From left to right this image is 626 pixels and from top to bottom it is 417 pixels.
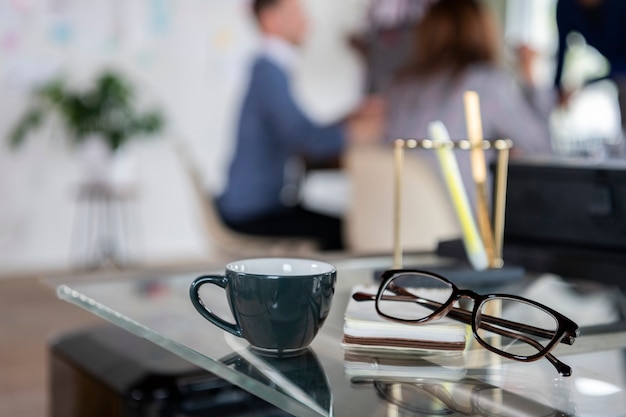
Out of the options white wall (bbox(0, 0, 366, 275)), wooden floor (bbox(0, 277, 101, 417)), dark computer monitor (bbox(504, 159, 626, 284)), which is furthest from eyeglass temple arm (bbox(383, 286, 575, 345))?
white wall (bbox(0, 0, 366, 275))

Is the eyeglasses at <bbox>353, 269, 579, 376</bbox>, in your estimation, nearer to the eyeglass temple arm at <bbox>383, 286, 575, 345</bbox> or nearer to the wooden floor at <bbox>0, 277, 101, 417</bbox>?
the eyeglass temple arm at <bbox>383, 286, 575, 345</bbox>

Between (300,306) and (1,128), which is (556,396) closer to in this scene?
(300,306)

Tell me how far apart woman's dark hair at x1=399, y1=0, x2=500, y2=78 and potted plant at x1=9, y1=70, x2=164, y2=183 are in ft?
6.10

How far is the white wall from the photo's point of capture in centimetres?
424

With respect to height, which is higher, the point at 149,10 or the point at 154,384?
the point at 149,10

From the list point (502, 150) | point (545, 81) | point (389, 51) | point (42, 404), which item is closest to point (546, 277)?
point (502, 150)

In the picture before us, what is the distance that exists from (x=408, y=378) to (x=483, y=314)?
9cm

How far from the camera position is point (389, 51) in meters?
4.56

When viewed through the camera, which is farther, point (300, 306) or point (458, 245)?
point (458, 245)

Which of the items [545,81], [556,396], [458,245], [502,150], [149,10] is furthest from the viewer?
[545,81]

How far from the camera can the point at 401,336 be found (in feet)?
2.22

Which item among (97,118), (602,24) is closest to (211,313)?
(602,24)

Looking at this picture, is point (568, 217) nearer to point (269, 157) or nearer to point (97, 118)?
point (269, 157)

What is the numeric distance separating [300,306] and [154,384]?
0.53 m
